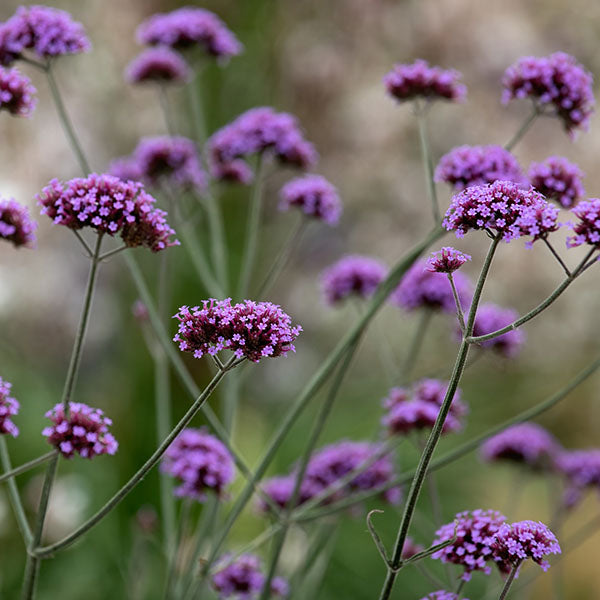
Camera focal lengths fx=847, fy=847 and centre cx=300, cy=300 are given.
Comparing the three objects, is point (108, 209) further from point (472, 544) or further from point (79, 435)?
point (472, 544)

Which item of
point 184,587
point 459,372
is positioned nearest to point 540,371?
point 184,587

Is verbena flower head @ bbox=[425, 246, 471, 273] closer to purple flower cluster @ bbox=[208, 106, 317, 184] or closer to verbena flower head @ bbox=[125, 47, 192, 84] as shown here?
purple flower cluster @ bbox=[208, 106, 317, 184]

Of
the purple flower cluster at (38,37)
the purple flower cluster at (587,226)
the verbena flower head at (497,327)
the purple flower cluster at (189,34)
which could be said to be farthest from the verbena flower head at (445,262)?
the purple flower cluster at (189,34)

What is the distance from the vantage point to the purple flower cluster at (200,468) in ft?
5.55

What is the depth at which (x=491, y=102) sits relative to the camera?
21.4 ft

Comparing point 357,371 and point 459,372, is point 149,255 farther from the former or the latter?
point 357,371

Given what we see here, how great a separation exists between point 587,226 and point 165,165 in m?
1.31

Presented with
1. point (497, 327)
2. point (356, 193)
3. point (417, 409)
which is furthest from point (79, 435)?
point (356, 193)

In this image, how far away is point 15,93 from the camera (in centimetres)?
150

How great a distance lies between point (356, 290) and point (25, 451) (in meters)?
2.28

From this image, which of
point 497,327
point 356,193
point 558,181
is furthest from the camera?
point 356,193

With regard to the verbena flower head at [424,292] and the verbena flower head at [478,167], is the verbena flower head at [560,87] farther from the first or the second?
the verbena flower head at [424,292]

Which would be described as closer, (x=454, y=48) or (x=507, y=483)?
(x=507, y=483)

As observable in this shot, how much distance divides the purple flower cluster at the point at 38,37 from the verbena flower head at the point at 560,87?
0.90 m
